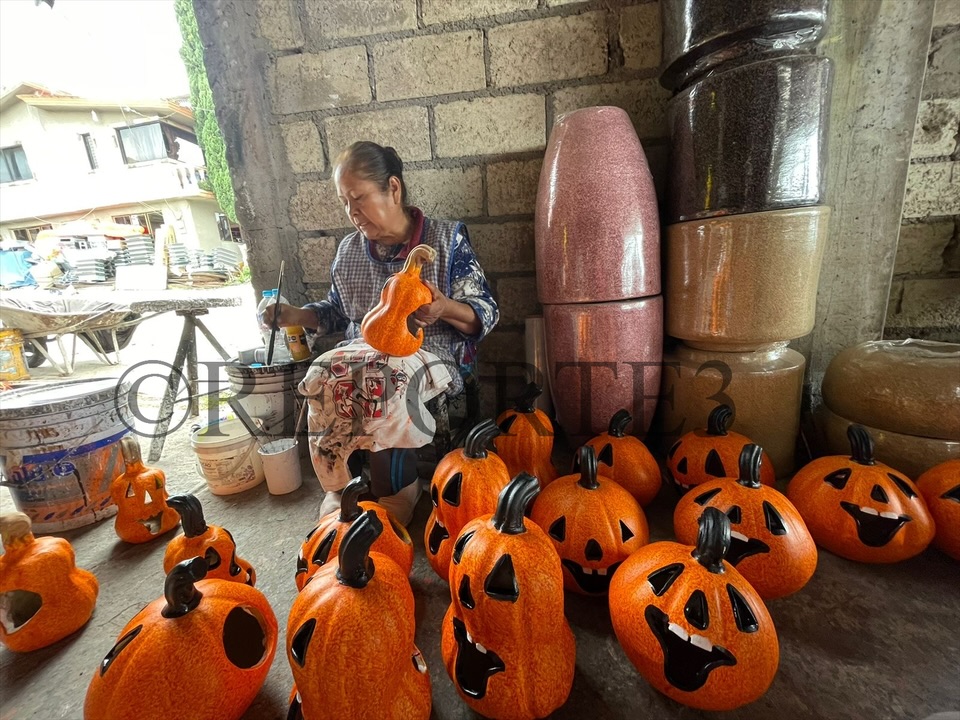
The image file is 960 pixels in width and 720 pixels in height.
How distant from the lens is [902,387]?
1.06 m

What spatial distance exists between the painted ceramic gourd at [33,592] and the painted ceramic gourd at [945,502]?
1.96 m

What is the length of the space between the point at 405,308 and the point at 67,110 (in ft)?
45.2

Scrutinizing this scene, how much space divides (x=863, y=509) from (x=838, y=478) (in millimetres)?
77

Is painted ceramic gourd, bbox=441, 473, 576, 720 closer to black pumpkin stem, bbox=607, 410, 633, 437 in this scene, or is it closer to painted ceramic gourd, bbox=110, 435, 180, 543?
black pumpkin stem, bbox=607, 410, 633, 437

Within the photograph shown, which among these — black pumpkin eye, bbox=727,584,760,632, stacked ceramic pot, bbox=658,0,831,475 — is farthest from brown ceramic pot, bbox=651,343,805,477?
black pumpkin eye, bbox=727,584,760,632

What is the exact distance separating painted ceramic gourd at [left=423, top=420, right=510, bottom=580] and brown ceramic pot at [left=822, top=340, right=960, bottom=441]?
1.04 meters

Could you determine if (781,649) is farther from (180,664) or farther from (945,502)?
(180,664)

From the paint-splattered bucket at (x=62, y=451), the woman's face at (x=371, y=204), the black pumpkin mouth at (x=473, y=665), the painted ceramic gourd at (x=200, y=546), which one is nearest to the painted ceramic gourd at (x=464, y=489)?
the black pumpkin mouth at (x=473, y=665)

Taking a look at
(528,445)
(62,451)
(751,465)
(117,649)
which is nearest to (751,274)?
(751,465)

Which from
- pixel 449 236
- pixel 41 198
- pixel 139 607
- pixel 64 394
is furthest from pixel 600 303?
pixel 41 198

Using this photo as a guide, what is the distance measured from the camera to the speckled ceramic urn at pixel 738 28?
1.01m

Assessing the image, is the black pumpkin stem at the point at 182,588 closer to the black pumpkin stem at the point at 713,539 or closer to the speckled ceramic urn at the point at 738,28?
the black pumpkin stem at the point at 713,539

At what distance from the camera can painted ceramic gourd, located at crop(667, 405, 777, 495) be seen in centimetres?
109

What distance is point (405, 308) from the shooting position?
3.50 feet
